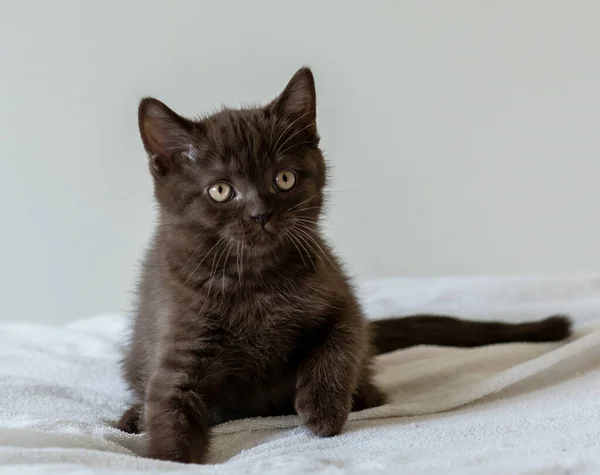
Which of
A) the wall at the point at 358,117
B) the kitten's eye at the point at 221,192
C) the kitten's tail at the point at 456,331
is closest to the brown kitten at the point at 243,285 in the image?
the kitten's eye at the point at 221,192

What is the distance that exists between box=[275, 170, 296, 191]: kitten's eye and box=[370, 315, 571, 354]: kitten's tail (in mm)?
569

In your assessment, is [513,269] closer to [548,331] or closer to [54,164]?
[548,331]

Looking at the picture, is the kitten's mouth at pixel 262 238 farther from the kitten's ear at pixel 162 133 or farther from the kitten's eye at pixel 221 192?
the kitten's ear at pixel 162 133

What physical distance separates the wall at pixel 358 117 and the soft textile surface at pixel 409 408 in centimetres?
38

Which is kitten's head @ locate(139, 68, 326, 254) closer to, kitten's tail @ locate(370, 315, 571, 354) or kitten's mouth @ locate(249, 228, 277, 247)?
kitten's mouth @ locate(249, 228, 277, 247)

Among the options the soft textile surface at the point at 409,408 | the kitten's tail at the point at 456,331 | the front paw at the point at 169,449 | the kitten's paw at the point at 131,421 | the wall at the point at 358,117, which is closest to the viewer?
the soft textile surface at the point at 409,408

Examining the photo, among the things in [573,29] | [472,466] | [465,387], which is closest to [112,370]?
[465,387]

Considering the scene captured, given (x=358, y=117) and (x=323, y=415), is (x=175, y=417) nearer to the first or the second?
(x=323, y=415)

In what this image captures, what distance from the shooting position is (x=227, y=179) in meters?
1.21

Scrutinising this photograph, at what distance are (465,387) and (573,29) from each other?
1392 millimetres

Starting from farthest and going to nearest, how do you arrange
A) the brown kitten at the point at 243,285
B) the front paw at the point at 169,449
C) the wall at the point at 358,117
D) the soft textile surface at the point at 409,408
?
the wall at the point at 358,117 < the brown kitten at the point at 243,285 < the front paw at the point at 169,449 < the soft textile surface at the point at 409,408

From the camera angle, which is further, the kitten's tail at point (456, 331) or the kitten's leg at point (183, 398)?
the kitten's tail at point (456, 331)

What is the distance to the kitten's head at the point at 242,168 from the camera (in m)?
1.19

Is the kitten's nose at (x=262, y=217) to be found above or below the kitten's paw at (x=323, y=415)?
above
